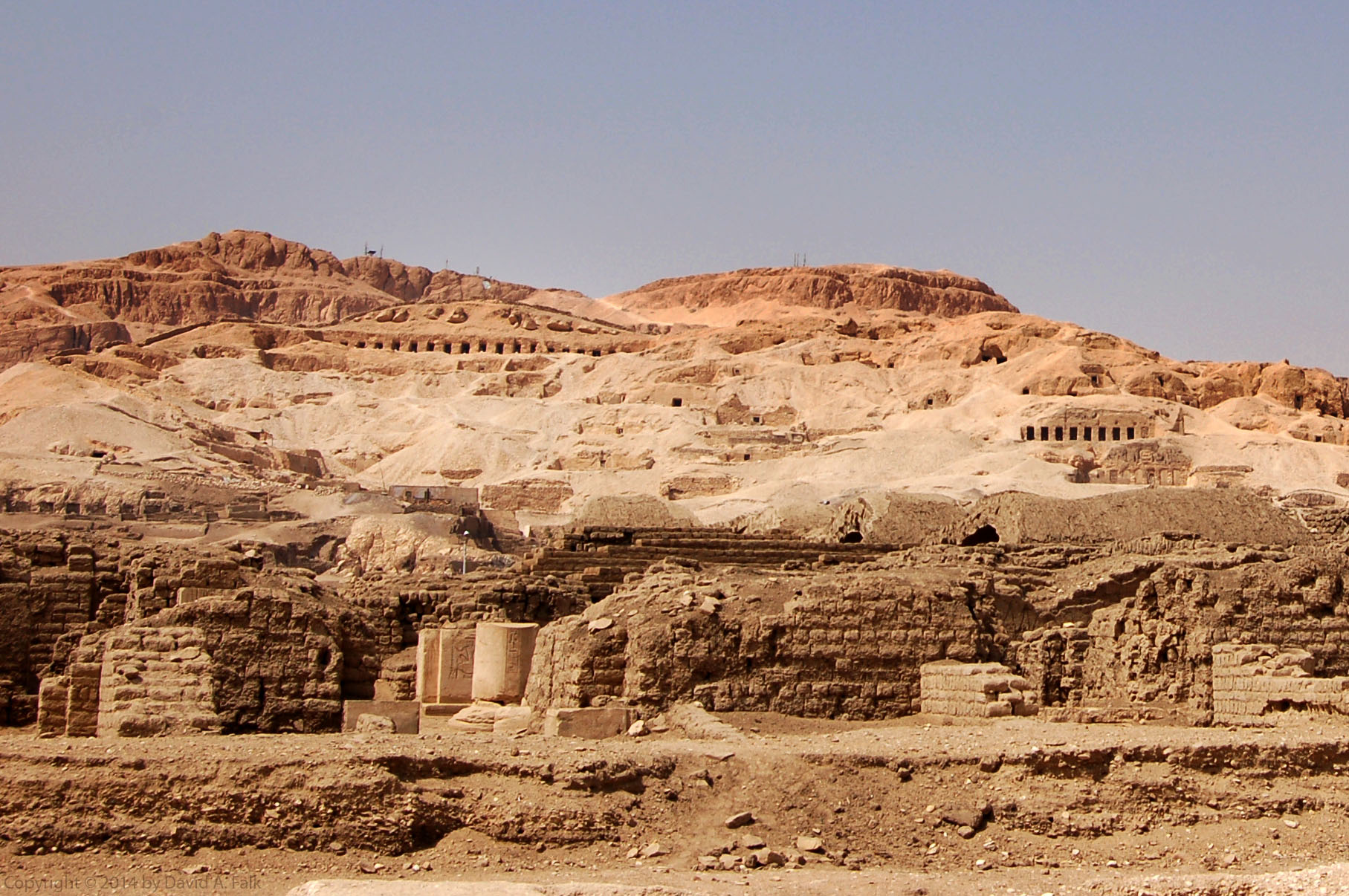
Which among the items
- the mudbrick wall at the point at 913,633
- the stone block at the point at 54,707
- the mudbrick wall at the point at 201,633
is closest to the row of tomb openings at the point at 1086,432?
the mudbrick wall at the point at 913,633

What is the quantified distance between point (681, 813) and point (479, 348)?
8202cm

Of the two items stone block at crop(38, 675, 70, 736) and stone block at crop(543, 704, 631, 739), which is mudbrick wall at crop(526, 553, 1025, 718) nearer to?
stone block at crop(543, 704, 631, 739)

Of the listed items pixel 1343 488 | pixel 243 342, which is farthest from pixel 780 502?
pixel 243 342

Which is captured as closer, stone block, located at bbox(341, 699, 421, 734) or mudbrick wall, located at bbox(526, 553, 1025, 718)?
stone block, located at bbox(341, 699, 421, 734)

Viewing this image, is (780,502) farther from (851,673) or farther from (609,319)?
(609,319)

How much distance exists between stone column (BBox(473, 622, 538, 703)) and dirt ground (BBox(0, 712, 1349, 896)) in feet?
14.0

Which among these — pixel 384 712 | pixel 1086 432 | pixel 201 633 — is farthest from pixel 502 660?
pixel 1086 432

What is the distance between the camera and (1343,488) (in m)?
54.4

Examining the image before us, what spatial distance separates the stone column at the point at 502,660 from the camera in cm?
1495

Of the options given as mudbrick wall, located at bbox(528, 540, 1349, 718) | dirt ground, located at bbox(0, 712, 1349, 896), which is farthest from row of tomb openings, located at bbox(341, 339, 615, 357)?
dirt ground, located at bbox(0, 712, 1349, 896)

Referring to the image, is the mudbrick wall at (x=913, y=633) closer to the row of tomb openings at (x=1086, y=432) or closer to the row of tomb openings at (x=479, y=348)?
the row of tomb openings at (x=1086, y=432)

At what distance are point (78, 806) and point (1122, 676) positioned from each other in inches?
369

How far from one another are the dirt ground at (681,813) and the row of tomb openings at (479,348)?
76432mm

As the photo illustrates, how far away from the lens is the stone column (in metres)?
14.9
